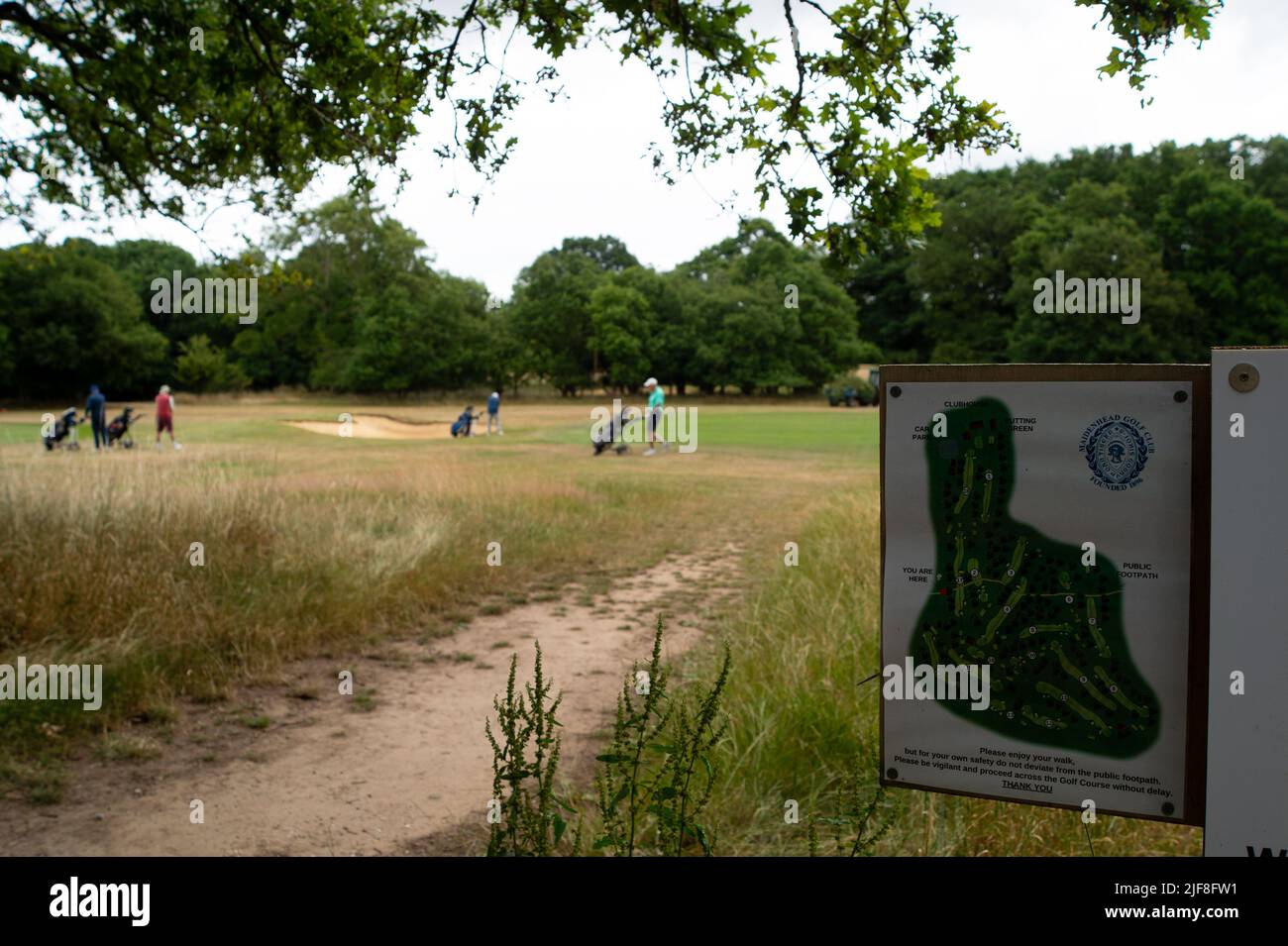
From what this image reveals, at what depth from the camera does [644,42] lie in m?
7.39

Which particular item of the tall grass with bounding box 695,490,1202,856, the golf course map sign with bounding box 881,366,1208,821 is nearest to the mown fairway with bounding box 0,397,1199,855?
the tall grass with bounding box 695,490,1202,856

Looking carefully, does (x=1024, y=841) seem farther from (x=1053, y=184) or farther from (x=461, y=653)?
(x=1053, y=184)

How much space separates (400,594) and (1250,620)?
26.0 ft

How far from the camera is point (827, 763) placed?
15.9ft

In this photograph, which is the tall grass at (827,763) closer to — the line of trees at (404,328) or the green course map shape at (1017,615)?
the green course map shape at (1017,615)

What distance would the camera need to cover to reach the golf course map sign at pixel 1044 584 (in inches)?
99.3

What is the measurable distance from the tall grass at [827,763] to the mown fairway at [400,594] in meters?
0.01

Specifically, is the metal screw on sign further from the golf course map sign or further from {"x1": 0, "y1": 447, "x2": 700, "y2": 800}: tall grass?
{"x1": 0, "y1": 447, "x2": 700, "y2": 800}: tall grass

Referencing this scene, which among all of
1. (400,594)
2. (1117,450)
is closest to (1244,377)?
(1117,450)

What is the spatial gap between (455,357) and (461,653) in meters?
62.6

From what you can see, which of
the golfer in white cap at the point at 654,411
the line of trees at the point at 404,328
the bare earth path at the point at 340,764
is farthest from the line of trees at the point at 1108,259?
the bare earth path at the point at 340,764

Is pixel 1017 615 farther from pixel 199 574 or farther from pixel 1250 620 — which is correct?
pixel 199 574

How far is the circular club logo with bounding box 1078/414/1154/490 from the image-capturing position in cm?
254

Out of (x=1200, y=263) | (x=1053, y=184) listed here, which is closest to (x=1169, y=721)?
(x=1200, y=263)
